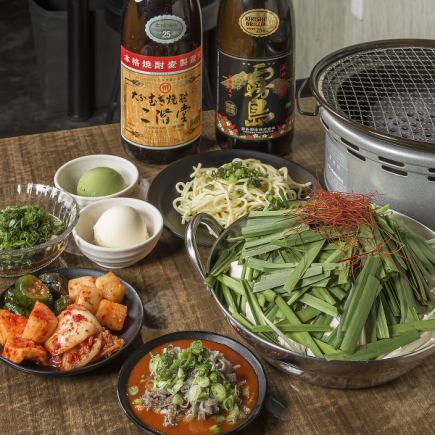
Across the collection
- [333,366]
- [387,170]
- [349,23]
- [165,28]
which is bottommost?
[349,23]

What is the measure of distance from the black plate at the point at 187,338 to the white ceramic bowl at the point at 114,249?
0.30 meters

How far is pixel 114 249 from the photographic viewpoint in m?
1.62

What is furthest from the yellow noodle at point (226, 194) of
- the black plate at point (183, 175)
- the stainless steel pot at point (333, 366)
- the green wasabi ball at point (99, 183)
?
the stainless steel pot at point (333, 366)

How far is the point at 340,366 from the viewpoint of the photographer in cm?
125

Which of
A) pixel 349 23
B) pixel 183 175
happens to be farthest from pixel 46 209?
pixel 349 23

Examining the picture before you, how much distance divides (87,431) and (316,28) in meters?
2.92

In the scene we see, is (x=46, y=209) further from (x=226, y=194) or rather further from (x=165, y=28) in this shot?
(x=165, y=28)

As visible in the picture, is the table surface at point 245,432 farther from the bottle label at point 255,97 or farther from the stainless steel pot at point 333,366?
the bottle label at point 255,97

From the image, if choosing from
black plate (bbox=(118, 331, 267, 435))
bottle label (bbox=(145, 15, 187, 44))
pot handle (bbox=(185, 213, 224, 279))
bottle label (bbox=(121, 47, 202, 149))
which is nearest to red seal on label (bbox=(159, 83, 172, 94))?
bottle label (bbox=(121, 47, 202, 149))

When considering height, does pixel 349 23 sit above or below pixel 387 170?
below

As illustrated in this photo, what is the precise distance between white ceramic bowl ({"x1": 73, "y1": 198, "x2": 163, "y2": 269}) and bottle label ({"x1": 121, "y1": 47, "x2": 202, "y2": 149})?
1.00 ft

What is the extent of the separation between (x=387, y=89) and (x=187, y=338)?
2.78 ft

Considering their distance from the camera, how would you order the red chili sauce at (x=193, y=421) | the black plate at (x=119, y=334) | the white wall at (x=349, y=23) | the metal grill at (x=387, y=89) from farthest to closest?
the white wall at (x=349, y=23) < the metal grill at (x=387, y=89) < the black plate at (x=119, y=334) < the red chili sauce at (x=193, y=421)

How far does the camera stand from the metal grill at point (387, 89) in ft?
5.61
